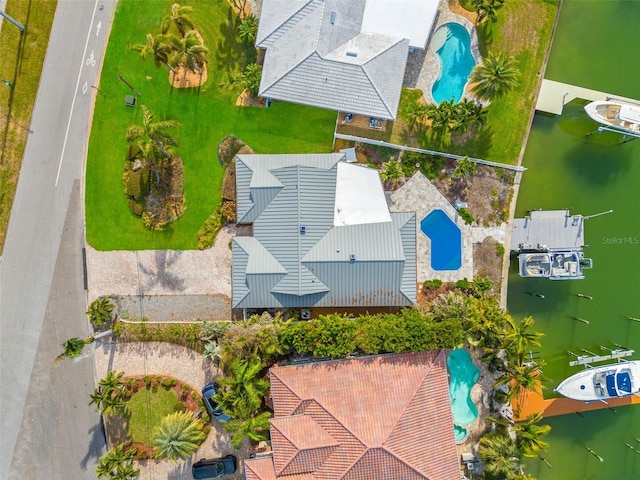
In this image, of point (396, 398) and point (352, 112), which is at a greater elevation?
point (352, 112)

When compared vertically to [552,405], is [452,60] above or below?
above

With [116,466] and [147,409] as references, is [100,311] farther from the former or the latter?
[116,466]

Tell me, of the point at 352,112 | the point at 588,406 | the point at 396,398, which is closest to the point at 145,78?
the point at 352,112

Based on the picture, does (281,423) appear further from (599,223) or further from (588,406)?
(599,223)

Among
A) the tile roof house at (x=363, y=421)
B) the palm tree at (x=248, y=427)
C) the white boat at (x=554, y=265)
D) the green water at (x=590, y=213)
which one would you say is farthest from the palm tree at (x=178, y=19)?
the white boat at (x=554, y=265)

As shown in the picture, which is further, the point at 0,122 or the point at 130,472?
the point at 0,122

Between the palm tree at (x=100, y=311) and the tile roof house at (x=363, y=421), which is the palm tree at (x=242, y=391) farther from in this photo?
the palm tree at (x=100, y=311)

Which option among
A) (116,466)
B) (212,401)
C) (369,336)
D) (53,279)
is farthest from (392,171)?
(116,466)
